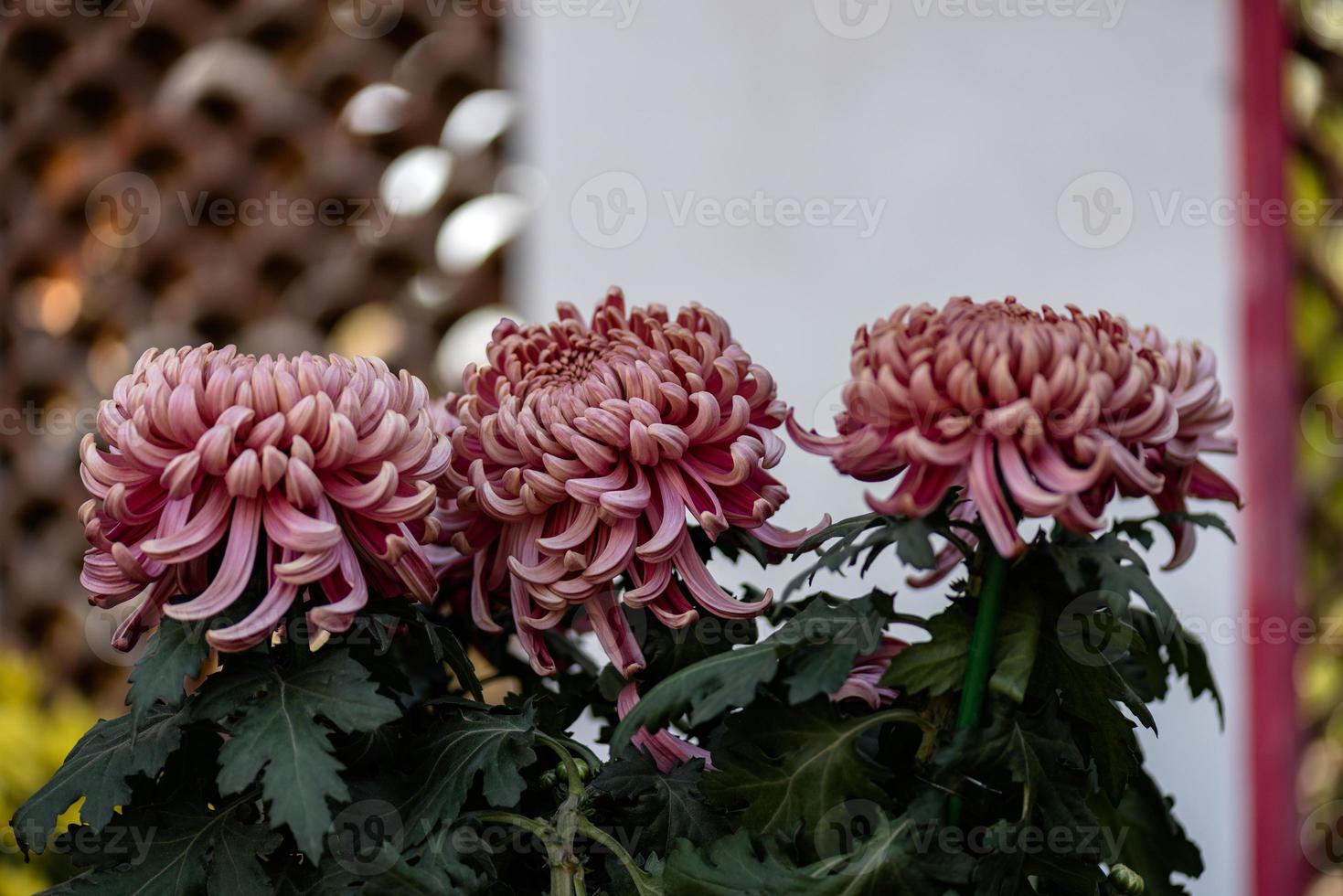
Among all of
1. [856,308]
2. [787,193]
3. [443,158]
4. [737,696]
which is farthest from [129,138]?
[737,696]

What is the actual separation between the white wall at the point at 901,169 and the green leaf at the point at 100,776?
38.1 inches

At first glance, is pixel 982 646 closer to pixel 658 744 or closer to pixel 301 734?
pixel 658 744

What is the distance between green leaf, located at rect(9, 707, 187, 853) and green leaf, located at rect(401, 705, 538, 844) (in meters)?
0.10

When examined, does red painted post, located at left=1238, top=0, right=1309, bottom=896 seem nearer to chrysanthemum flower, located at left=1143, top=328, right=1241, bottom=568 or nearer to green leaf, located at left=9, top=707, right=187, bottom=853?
chrysanthemum flower, located at left=1143, top=328, right=1241, bottom=568

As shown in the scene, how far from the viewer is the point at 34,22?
2014 mm

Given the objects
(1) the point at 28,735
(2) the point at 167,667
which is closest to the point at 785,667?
(2) the point at 167,667

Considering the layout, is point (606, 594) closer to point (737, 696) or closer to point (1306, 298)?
point (737, 696)

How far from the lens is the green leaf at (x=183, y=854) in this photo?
449 millimetres

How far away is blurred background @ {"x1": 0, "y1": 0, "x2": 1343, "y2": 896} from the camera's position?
1338 mm

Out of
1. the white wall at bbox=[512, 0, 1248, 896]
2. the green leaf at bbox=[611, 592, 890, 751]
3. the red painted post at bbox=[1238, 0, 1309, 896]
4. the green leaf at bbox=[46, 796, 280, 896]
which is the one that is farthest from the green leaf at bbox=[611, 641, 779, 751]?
the red painted post at bbox=[1238, 0, 1309, 896]

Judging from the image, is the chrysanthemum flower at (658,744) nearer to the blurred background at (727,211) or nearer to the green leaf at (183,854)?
the green leaf at (183,854)

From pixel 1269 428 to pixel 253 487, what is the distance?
48.1 inches

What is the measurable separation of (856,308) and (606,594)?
1014mm

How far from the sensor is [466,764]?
47cm
